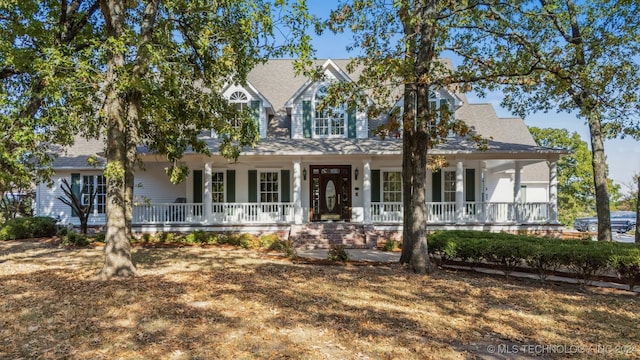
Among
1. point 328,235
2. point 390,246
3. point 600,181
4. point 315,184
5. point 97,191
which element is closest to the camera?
point 600,181

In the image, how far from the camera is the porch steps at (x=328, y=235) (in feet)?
47.3

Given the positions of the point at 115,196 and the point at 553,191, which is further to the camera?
the point at 553,191

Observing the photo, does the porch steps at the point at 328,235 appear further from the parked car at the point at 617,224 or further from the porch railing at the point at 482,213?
the parked car at the point at 617,224

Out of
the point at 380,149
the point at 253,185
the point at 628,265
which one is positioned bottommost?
the point at 628,265

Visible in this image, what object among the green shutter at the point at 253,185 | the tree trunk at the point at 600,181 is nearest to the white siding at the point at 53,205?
the green shutter at the point at 253,185

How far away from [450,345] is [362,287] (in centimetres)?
303

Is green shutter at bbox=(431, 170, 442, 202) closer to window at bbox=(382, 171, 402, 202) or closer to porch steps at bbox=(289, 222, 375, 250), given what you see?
window at bbox=(382, 171, 402, 202)

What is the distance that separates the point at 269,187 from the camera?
17312 mm

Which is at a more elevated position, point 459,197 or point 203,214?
point 459,197

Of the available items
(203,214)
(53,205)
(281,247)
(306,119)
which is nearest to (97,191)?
(53,205)

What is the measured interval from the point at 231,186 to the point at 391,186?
23.8 feet

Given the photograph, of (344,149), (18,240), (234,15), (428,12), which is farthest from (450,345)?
(18,240)

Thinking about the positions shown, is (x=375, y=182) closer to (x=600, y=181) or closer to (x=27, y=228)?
(x=600, y=181)

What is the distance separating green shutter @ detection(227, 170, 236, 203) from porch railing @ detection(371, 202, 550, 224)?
6.28 meters
